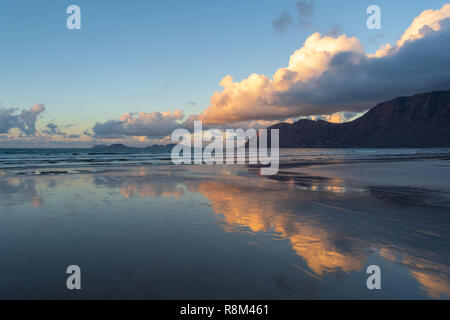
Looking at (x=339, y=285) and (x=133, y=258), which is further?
(x=133, y=258)

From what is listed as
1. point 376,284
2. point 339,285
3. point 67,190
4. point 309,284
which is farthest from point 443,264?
point 67,190

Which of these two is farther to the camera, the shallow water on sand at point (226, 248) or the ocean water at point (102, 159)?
the ocean water at point (102, 159)

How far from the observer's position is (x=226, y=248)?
6.11 metres

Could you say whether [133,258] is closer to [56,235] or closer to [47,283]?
[47,283]

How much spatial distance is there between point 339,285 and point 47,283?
5.13 m

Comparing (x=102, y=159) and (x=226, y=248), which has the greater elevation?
(x=102, y=159)

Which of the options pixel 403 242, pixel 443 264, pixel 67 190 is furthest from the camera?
pixel 67 190

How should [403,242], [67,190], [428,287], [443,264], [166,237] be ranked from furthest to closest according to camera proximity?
[67,190]
[166,237]
[403,242]
[443,264]
[428,287]

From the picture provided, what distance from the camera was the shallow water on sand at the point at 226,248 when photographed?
4.33m

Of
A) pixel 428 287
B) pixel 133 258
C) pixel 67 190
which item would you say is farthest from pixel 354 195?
pixel 67 190

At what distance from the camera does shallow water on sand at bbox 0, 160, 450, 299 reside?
171 inches

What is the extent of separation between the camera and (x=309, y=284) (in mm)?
4414

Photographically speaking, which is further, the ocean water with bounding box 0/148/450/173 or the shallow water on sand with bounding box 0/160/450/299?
the ocean water with bounding box 0/148/450/173

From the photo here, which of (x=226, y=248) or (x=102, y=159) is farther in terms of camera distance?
(x=102, y=159)
